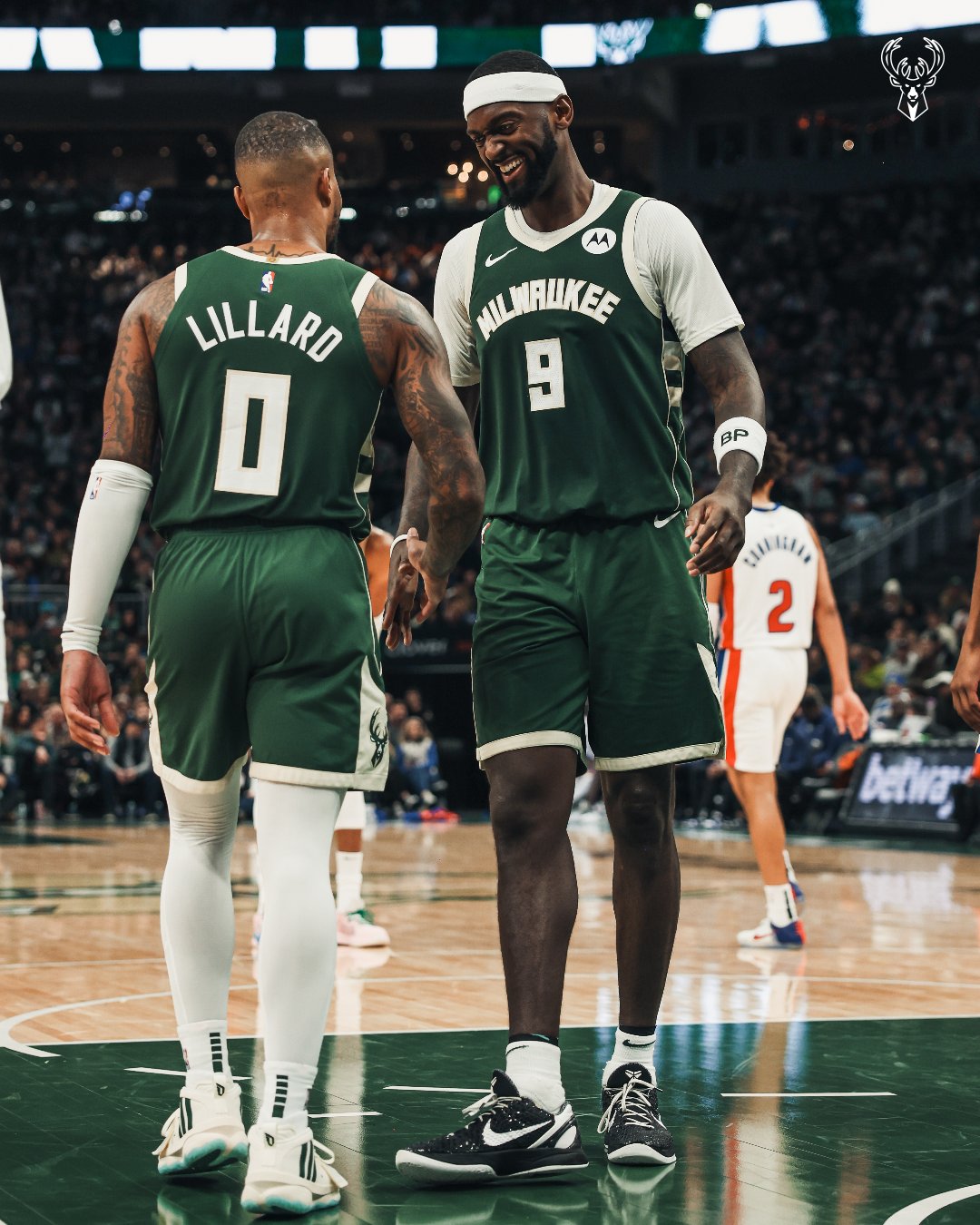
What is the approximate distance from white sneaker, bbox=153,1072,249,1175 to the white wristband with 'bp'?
163 centimetres

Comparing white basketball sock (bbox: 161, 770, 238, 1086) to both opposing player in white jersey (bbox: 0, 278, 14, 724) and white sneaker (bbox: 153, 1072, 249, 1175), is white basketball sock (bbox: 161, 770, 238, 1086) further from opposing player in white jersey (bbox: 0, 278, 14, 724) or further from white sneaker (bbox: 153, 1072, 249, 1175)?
opposing player in white jersey (bbox: 0, 278, 14, 724)

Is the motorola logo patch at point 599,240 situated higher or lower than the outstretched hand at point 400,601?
higher

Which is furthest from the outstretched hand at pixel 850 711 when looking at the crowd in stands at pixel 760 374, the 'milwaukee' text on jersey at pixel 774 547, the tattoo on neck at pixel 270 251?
the crowd in stands at pixel 760 374

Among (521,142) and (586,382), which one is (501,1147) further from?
(521,142)

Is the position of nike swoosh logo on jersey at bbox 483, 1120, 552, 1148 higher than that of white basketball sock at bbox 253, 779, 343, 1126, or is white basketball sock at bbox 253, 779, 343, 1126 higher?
white basketball sock at bbox 253, 779, 343, 1126

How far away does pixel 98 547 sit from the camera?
3.48 meters

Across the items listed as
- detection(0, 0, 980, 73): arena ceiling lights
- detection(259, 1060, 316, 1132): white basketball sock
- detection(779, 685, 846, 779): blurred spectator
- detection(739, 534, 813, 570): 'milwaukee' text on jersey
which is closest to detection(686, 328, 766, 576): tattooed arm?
detection(259, 1060, 316, 1132): white basketball sock

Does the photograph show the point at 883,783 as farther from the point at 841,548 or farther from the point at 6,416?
the point at 6,416

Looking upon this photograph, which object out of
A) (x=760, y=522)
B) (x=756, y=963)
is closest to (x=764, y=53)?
(x=760, y=522)

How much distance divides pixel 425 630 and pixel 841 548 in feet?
16.7

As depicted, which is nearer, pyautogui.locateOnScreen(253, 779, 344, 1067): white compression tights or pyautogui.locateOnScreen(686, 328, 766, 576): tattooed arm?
pyautogui.locateOnScreen(253, 779, 344, 1067): white compression tights

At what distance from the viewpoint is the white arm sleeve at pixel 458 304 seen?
13.5ft

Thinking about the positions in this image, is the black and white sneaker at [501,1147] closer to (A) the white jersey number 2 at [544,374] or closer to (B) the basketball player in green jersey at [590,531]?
(B) the basketball player in green jersey at [590,531]

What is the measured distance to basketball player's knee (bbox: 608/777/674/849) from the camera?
3.82 metres
